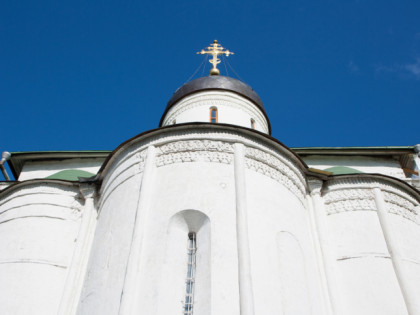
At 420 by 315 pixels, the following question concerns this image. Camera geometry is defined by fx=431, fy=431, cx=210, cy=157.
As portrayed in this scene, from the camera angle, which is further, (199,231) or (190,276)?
(199,231)

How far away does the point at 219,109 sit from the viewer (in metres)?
14.2

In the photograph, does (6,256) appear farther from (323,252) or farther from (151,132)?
(323,252)

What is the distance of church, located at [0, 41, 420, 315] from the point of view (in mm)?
7840

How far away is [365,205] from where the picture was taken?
10.9 metres

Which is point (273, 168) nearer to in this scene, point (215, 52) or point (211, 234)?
point (211, 234)

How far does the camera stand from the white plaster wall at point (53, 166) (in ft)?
47.7

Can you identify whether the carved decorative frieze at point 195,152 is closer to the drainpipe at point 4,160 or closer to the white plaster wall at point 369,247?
the white plaster wall at point 369,247

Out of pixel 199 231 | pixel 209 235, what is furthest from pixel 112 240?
pixel 209 235

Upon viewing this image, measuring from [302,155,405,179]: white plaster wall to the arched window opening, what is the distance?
688cm

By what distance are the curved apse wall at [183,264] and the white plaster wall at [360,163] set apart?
6729 millimetres

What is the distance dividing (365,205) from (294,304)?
401 centimetres

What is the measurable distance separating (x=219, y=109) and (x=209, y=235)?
6700 millimetres

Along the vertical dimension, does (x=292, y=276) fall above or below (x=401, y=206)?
below

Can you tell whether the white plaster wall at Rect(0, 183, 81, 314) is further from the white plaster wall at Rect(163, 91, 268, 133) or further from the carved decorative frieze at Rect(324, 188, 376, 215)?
the carved decorative frieze at Rect(324, 188, 376, 215)
